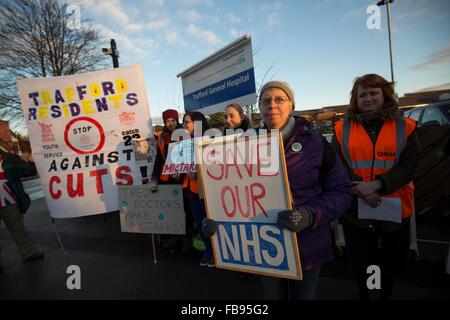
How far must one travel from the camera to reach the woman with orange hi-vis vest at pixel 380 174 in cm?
189

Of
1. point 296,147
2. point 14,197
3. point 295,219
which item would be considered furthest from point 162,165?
point 295,219

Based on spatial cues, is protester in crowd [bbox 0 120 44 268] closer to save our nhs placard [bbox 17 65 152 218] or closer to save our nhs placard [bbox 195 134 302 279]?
save our nhs placard [bbox 17 65 152 218]

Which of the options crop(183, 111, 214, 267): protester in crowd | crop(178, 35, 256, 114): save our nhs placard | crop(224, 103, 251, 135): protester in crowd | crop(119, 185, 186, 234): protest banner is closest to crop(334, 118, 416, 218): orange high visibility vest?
crop(224, 103, 251, 135): protester in crowd

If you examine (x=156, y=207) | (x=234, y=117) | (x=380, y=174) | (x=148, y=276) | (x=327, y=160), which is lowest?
(x=148, y=276)

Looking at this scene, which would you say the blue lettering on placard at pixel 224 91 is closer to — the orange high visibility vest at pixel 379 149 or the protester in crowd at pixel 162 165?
the protester in crowd at pixel 162 165

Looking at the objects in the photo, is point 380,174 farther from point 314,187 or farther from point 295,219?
point 295,219

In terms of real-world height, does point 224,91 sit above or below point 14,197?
above

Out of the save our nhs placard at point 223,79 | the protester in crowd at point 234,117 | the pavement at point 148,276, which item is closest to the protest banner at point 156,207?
the pavement at point 148,276

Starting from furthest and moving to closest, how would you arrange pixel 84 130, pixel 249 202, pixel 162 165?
pixel 162 165 < pixel 84 130 < pixel 249 202

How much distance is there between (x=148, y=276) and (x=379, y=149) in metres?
2.99

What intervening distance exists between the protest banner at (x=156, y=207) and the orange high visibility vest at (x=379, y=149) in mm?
2161

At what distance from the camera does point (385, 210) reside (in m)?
1.91

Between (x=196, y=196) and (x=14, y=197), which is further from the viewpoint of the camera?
(x=14, y=197)

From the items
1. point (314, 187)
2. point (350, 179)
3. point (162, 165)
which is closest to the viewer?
point (314, 187)
